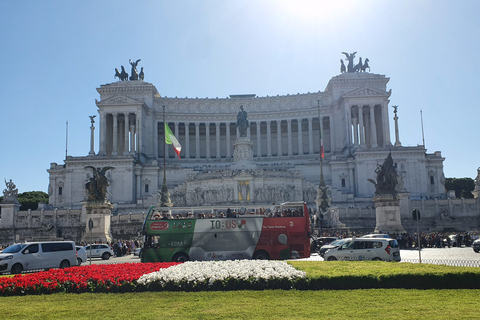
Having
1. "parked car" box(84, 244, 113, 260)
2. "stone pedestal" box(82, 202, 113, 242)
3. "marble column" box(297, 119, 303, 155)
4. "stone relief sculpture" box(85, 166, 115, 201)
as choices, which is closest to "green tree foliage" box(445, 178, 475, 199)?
"marble column" box(297, 119, 303, 155)

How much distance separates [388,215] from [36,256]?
2956 cm

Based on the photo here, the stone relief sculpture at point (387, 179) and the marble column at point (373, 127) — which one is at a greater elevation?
the marble column at point (373, 127)

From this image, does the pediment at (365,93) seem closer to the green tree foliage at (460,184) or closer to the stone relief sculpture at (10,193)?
the green tree foliage at (460,184)

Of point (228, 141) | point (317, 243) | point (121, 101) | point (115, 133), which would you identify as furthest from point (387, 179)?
point (228, 141)

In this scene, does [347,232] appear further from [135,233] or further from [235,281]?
[235,281]

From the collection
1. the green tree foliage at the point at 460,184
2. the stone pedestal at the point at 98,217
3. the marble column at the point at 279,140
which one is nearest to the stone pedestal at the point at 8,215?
the stone pedestal at the point at 98,217

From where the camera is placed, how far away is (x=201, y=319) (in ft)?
39.8

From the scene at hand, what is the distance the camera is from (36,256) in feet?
92.6

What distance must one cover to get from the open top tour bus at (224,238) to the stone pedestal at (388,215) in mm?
16716

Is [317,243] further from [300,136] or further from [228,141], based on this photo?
[228,141]

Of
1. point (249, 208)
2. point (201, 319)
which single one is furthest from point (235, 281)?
point (249, 208)

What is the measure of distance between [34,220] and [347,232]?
38.6m

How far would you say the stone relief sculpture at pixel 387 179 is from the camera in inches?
1687

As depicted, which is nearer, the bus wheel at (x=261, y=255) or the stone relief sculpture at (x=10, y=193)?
the bus wheel at (x=261, y=255)
